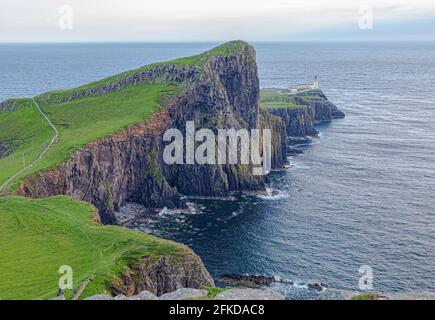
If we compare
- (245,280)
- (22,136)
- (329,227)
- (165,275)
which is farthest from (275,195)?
(165,275)

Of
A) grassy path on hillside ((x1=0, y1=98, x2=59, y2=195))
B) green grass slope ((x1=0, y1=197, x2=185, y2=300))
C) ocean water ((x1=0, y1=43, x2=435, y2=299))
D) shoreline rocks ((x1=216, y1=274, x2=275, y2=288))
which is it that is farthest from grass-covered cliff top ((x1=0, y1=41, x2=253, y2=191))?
shoreline rocks ((x1=216, y1=274, x2=275, y2=288))

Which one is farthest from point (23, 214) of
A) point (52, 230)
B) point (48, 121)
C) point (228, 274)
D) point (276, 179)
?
point (276, 179)

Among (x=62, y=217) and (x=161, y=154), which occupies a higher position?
(x=161, y=154)

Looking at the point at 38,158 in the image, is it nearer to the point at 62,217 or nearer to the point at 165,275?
the point at 62,217

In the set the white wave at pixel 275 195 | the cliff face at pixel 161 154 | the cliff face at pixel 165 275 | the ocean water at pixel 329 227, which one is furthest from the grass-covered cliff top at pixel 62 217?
the white wave at pixel 275 195

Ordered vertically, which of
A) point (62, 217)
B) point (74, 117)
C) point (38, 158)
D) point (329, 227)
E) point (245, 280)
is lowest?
point (245, 280)

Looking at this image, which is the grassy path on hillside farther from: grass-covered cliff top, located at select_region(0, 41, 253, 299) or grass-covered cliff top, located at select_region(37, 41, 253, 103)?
grass-covered cliff top, located at select_region(37, 41, 253, 103)
